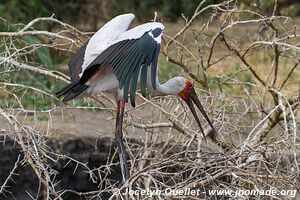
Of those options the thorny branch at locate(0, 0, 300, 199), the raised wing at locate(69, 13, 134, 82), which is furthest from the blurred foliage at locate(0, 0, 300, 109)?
the raised wing at locate(69, 13, 134, 82)

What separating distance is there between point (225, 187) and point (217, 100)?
1.21m

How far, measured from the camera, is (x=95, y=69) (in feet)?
13.6

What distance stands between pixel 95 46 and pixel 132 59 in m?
0.61

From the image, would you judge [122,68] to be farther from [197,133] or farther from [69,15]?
[69,15]

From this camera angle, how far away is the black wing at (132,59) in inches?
145

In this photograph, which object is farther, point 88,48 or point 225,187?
point 88,48

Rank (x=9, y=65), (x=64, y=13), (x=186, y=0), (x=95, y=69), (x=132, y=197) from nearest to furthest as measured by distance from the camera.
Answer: (x=132, y=197) < (x=95, y=69) < (x=9, y=65) < (x=64, y=13) < (x=186, y=0)

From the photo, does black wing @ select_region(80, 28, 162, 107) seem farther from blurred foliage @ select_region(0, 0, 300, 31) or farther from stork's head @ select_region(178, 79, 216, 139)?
blurred foliage @ select_region(0, 0, 300, 31)

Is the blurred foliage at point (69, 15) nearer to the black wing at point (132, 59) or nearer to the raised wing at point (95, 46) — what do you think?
the raised wing at point (95, 46)

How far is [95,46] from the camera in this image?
4344 millimetres

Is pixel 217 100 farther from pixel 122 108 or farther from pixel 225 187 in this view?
pixel 225 187

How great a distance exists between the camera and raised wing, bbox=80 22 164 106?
12.1ft

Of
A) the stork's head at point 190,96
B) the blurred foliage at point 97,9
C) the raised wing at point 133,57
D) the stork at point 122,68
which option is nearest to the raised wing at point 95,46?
the stork at point 122,68

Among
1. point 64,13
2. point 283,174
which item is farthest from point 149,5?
point 283,174
